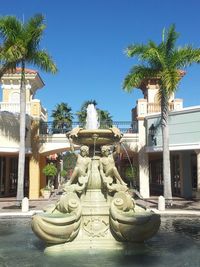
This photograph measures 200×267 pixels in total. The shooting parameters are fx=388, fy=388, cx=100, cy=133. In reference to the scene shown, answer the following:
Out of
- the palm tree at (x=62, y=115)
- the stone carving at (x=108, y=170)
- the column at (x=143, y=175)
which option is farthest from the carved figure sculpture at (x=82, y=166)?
the palm tree at (x=62, y=115)

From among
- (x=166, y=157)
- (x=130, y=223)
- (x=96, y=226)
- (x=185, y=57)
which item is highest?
(x=185, y=57)

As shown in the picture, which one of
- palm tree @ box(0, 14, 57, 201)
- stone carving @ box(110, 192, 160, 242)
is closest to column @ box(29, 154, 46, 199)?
palm tree @ box(0, 14, 57, 201)

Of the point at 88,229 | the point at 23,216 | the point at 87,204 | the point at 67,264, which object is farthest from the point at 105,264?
the point at 23,216

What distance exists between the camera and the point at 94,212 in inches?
396

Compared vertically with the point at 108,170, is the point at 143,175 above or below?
below

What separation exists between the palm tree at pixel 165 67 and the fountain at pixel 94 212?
443 inches

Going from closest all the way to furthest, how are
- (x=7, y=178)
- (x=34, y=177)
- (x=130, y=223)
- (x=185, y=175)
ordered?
(x=130, y=223) → (x=34, y=177) → (x=185, y=175) → (x=7, y=178)

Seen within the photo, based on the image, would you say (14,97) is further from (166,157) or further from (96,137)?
(96,137)

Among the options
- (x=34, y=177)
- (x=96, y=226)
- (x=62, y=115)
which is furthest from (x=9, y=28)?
(x=62, y=115)

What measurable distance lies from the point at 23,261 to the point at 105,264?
1850 mm

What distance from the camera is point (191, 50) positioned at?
22141mm

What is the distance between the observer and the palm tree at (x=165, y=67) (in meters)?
21.9

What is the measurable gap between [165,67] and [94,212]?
14009 millimetres

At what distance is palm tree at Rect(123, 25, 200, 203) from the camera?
72.0 ft
